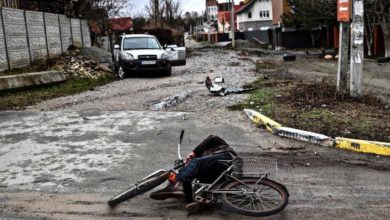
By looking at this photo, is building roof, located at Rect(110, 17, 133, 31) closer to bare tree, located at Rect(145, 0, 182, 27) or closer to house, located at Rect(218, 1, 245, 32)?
bare tree, located at Rect(145, 0, 182, 27)

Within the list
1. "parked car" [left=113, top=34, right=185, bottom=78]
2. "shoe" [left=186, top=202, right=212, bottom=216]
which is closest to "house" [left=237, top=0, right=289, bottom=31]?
"parked car" [left=113, top=34, right=185, bottom=78]

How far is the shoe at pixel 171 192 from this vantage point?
468 centimetres

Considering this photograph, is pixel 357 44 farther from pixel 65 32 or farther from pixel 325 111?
pixel 65 32

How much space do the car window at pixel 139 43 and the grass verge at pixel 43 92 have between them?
201 centimetres

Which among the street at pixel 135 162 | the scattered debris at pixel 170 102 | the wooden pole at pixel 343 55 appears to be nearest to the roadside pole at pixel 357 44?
the wooden pole at pixel 343 55

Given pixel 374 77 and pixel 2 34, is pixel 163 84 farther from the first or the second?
pixel 374 77

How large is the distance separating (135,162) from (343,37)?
5914 mm

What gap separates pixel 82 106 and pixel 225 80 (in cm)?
586

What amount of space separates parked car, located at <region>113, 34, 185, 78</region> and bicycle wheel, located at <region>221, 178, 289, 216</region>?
13926 mm

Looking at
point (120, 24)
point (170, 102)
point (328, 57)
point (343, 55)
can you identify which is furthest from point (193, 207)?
point (120, 24)

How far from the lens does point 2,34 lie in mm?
15383

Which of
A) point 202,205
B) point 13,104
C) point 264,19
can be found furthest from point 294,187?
point 264,19

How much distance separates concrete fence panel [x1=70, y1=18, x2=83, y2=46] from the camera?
22.9m

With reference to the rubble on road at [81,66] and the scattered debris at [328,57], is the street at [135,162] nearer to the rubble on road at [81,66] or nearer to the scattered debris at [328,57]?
the rubble on road at [81,66]
